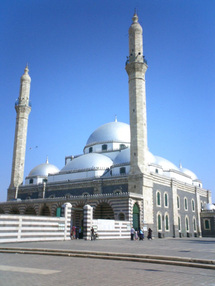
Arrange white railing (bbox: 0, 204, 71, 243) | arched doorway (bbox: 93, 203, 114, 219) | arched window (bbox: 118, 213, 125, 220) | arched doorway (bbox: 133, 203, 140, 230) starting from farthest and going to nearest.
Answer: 1. arched doorway (bbox: 93, 203, 114, 219)
2. arched doorway (bbox: 133, 203, 140, 230)
3. arched window (bbox: 118, 213, 125, 220)
4. white railing (bbox: 0, 204, 71, 243)

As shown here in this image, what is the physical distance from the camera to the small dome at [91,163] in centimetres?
3508

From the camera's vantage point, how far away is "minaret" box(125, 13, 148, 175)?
29.9m

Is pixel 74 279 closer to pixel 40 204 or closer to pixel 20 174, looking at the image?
pixel 40 204

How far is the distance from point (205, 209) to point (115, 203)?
59.4 ft

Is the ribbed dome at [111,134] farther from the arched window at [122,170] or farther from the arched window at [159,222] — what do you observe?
the arched window at [159,222]

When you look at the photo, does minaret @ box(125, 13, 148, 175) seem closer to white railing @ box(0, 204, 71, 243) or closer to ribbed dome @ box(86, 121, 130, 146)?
ribbed dome @ box(86, 121, 130, 146)

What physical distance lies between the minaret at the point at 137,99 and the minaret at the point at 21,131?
16.9 m

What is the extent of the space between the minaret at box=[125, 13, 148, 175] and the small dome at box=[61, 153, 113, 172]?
5.98 meters

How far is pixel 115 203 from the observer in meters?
27.4

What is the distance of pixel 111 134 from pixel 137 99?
10426 mm

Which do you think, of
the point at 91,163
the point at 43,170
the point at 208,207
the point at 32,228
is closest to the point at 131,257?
the point at 32,228

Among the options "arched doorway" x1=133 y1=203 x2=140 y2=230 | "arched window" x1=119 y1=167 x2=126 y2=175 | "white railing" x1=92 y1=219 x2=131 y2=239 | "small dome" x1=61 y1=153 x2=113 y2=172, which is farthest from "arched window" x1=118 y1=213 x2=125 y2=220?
"small dome" x1=61 y1=153 x2=113 y2=172

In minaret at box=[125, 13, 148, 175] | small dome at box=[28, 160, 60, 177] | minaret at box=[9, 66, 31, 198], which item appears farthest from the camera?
small dome at box=[28, 160, 60, 177]

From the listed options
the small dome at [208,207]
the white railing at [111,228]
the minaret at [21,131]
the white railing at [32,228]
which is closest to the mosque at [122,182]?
the minaret at [21,131]
